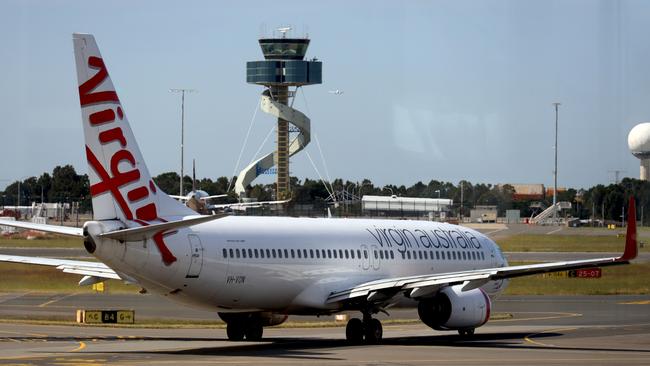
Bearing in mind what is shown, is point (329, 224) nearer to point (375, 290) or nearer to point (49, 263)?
point (375, 290)

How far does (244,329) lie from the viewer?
39.6 meters

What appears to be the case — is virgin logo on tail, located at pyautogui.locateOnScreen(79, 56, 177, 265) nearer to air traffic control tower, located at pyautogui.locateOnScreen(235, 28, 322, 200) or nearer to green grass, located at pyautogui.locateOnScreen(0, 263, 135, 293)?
green grass, located at pyautogui.locateOnScreen(0, 263, 135, 293)

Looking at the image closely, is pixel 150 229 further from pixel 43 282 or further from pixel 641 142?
pixel 641 142

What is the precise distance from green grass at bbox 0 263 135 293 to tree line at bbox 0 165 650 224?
43.3 meters

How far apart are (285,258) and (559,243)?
7210 centimetres

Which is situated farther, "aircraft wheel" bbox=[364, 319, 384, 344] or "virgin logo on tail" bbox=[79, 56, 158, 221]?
"aircraft wheel" bbox=[364, 319, 384, 344]

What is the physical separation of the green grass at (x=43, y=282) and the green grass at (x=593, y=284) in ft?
66.4

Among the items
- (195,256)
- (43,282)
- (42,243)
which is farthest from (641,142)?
(195,256)

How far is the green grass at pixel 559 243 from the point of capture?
312 feet

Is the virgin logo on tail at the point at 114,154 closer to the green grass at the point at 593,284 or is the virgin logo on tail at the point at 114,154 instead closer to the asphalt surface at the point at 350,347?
the asphalt surface at the point at 350,347

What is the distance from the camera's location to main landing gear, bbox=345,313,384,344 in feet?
127

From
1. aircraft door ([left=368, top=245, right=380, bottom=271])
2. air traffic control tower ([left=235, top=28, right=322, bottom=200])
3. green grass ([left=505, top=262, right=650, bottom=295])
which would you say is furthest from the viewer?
air traffic control tower ([left=235, top=28, right=322, bottom=200])

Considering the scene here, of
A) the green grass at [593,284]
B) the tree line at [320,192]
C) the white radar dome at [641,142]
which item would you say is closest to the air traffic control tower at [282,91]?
the tree line at [320,192]

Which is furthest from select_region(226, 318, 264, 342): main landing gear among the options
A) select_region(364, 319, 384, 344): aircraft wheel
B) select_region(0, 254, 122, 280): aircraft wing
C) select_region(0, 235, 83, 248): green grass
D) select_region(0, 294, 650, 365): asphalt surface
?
select_region(0, 235, 83, 248): green grass
